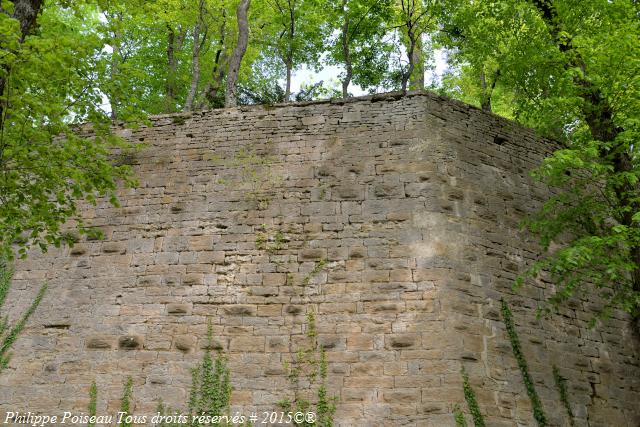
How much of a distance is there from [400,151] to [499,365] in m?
3.01

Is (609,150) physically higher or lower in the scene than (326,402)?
higher

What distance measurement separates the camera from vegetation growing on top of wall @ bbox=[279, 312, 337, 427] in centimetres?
629

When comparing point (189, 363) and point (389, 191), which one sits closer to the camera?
point (189, 363)

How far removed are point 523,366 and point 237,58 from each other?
7.55 m

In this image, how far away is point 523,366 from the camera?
6.71 metres

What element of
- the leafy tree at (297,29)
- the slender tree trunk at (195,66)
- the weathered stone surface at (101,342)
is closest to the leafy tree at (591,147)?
the weathered stone surface at (101,342)

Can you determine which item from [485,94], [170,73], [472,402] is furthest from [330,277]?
[170,73]

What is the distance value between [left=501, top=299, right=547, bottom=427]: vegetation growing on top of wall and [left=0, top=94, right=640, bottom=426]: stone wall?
0.11 meters

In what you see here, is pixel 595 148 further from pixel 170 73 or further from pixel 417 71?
pixel 170 73

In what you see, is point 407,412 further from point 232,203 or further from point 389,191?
point 232,203

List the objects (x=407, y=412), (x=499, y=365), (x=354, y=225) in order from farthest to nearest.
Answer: (x=354, y=225), (x=499, y=365), (x=407, y=412)

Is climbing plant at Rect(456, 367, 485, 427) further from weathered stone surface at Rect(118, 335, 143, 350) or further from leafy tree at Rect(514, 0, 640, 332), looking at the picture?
weathered stone surface at Rect(118, 335, 143, 350)

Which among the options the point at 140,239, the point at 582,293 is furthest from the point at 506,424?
the point at 140,239

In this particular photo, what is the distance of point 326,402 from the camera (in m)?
6.34
